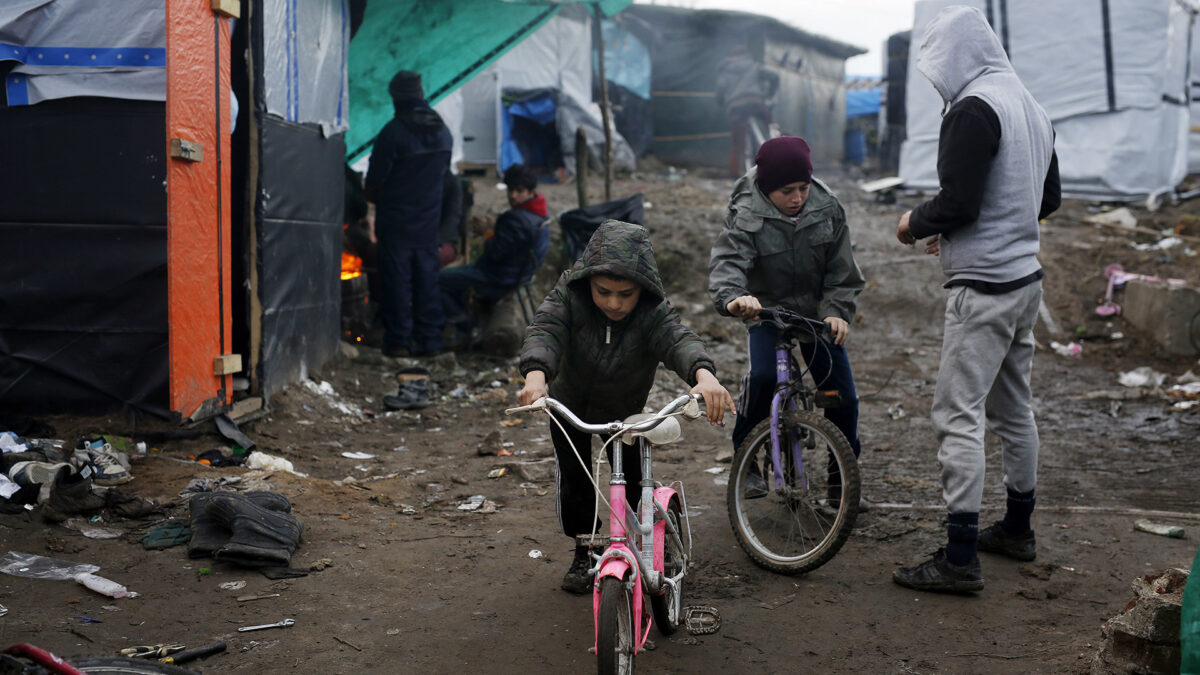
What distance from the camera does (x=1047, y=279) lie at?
11016mm

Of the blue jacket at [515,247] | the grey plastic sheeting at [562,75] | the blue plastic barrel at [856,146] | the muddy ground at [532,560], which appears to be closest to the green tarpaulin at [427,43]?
the blue jacket at [515,247]

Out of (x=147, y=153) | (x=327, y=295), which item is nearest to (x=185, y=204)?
(x=147, y=153)

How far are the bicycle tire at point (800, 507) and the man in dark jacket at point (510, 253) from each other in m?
5.27

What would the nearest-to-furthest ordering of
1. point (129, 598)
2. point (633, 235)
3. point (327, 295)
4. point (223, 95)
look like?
point (633, 235), point (129, 598), point (223, 95), point (327, 295)

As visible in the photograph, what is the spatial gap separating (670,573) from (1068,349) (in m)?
7.72

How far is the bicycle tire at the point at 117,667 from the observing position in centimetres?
232

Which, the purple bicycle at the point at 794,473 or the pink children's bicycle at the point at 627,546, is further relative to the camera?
the purple bicycle at the point at 794,473

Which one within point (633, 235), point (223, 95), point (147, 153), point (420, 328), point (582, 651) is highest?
point (223, 95)

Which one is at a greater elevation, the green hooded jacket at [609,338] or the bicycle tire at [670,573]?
the green hooded jacket at [609,338]

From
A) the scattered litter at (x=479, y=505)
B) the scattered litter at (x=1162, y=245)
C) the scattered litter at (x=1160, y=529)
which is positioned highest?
the scattered litter at (x=1162, y=245)

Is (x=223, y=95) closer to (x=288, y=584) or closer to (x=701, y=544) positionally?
(x=288, y=584)

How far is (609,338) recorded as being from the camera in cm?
346

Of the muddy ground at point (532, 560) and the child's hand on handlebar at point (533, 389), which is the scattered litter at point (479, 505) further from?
the child's hand on handlebar at point (533, 389)

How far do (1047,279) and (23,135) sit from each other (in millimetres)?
10343
